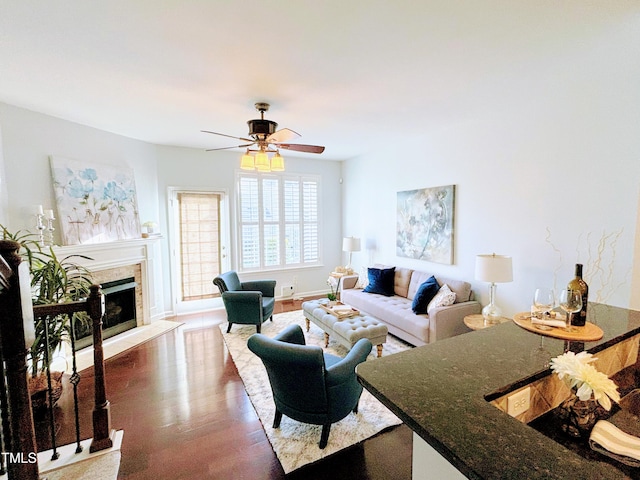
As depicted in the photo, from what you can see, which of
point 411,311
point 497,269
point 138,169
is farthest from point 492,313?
point 138,169

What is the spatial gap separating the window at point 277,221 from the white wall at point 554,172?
8.72 ft

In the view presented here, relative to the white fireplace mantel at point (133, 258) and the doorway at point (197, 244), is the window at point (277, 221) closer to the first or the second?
the doorway at point (197, 244)

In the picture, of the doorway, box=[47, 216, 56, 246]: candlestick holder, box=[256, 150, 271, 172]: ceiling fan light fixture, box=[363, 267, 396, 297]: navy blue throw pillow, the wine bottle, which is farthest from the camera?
the doorway

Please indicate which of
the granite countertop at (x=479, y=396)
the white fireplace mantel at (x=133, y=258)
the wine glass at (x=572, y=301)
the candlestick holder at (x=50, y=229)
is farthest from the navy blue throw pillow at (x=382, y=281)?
the candlestick holder at (x=50, y=229)

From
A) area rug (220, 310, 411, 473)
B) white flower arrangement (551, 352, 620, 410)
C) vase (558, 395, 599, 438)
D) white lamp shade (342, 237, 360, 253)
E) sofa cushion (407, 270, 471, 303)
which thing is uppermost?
white lamp shade (342, 237, 360, 253)

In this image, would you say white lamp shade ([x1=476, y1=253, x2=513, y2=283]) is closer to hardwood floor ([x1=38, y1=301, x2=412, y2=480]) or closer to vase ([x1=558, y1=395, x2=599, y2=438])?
hardwood floor ([x1=38, y1=301, x2=412, y2=480])

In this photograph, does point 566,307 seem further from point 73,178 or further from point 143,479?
point 73,178

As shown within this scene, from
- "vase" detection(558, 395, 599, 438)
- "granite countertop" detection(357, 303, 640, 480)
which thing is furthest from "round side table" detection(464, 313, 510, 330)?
"vase" detection(558, 395, 599, 438)

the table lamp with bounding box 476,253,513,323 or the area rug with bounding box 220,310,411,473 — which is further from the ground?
the table lamp with bounding box 476,253,513,323

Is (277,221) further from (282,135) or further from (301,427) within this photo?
(301,427)

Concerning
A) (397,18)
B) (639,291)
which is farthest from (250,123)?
(639,291)

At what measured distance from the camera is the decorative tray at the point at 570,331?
52.6 inches

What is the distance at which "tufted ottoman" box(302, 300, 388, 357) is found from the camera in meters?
3.23

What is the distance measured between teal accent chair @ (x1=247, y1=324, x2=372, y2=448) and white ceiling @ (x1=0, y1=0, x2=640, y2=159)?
6.79ft
